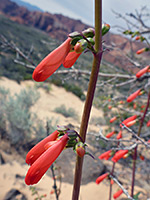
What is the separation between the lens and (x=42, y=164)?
68cm

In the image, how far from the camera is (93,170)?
11.4 feet

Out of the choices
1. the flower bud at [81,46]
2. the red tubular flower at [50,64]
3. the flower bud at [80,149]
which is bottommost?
the flower bud at [80,149]

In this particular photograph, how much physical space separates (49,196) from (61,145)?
2.32 meters

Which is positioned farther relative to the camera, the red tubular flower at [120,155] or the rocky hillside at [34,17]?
the rocky hillside at [34,17]

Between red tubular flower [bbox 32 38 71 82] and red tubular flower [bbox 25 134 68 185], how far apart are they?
303 mm

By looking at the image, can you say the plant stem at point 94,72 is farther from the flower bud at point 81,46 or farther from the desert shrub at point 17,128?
the desert shrub at point 17,128

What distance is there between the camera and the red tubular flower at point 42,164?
67cm

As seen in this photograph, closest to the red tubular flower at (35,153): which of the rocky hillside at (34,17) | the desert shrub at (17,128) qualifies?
the desert shrub at (17,128)

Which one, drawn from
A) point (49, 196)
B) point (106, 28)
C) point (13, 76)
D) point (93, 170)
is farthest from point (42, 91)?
point (106, 28)

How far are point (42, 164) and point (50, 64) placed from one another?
1.45 ft

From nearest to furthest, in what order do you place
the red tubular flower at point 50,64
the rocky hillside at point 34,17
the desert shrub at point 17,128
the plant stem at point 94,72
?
the plant stem at point 94,72 → the red tubular flower at point 50,64 → the desert shrub at point 17,128 → the rocky hillside at point 34,17

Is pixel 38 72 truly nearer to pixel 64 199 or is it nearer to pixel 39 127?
pixel 64 199

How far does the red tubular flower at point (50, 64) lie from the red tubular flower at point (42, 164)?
0.30 metres

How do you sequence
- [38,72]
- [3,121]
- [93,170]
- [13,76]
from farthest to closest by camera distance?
[13,76] → [3,121] → [93,170] → [38,72]
